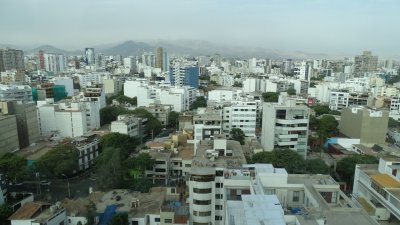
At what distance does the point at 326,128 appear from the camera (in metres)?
27.8

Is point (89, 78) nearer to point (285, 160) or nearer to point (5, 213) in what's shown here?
point (5, 213)

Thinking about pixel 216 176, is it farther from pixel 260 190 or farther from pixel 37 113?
pixel 37 113

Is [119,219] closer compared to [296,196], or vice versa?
[296,196]

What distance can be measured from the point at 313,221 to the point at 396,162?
7.36 meters

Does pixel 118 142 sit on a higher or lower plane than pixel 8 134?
lower

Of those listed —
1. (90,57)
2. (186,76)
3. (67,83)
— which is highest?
(90,57)

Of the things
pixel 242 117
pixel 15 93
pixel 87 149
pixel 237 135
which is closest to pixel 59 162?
pixel 87 149

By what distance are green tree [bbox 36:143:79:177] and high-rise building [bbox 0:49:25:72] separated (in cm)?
5746

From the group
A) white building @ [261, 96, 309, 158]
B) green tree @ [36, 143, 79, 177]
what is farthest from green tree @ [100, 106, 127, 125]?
white building @ [261, 96, 309, 158]

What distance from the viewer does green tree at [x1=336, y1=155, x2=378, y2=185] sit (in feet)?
58.9

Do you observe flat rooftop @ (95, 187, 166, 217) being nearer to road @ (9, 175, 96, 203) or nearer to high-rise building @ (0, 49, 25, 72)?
road @ (9, 175, 96, 203)

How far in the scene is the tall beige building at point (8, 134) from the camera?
69.4 ft

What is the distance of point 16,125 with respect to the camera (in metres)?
22.7

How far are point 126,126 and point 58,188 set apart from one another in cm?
738
